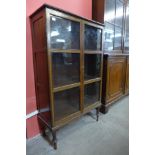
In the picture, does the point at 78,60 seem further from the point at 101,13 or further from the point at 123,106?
the point at 123,106

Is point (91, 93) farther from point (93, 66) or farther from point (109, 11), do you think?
point (109, 11)

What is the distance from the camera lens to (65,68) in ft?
5.48

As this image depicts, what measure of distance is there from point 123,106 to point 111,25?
63.9 inches

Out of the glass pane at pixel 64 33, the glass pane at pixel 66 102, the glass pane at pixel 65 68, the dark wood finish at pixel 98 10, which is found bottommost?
the glass pane at pixel 66 102

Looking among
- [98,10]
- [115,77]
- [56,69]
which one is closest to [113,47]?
[115,77]

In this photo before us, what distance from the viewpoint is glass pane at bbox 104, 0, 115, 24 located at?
222 cm

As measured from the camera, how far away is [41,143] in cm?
167

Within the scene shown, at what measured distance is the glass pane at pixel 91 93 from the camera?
1988 mm

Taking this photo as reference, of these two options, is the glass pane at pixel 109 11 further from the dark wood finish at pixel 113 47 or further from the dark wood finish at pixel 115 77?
the dark wood finish at pixel 115 77

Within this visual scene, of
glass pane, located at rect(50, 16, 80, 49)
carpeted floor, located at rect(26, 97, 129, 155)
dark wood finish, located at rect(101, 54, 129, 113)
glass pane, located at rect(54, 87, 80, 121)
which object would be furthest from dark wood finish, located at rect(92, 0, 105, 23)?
carpeted floor, located at rect(26, 97, 129, 155)

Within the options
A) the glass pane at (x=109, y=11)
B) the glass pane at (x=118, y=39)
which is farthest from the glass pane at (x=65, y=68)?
the glass pane at (x=118, y=39)

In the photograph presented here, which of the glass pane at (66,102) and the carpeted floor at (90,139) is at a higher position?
the glass pane at (66,102)

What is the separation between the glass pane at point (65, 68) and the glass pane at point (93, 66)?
277 millimetres
